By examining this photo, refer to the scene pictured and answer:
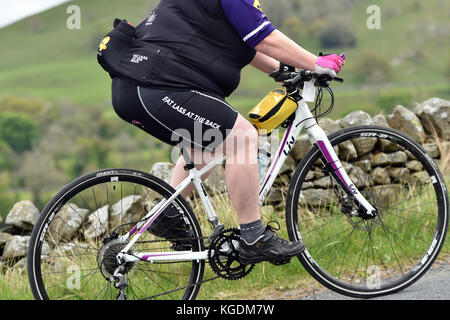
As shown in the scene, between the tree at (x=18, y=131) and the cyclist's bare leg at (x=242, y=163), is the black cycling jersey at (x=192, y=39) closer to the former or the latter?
the cyclist's bare leg at (x=242, y=163)

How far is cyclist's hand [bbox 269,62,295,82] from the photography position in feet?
11.4

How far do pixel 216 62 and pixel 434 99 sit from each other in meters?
5.10

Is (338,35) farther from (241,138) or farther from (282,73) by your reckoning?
(241,138)

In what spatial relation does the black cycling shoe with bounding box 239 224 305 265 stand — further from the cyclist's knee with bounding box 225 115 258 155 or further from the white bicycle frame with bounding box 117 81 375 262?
the cyclist's knee with bounding box 225 115 258 155

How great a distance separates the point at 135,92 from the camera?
120 inches

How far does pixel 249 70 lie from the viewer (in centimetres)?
11100

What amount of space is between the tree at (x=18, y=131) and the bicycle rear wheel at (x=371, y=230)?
116984mm

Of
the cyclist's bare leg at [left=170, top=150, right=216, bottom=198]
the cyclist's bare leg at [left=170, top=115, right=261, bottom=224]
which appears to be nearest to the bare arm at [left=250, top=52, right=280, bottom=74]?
the cyclist's bare leg at [left=170, top=115, right=261, bottom=224]

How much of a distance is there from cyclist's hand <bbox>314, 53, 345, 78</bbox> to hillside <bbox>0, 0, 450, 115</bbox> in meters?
80.6

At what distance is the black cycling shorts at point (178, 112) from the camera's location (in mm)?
3049

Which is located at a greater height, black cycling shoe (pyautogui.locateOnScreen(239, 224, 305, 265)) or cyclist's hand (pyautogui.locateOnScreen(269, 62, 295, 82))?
cyclist's hand (pyautogui.locateOnScreen(269, 62, 295, 82))

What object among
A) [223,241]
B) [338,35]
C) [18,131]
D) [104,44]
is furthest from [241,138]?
[18,131]

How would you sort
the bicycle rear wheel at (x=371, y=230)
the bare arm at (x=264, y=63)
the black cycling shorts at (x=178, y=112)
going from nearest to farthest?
the black cycling shorts at (x=178, y=112)
the bicycle rear wheel at (x=371, y=230)
the bare arm at (x=264, y=63)

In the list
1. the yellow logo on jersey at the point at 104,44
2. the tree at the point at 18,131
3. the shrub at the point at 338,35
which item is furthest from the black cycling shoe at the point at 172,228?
the tree at the point at 18,131
